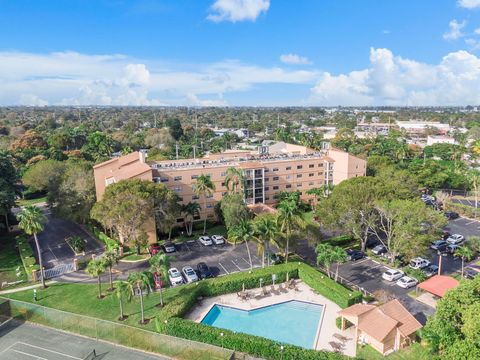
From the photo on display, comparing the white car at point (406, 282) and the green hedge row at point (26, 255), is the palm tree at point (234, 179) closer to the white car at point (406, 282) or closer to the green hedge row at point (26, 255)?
the white car at point (406, 282)

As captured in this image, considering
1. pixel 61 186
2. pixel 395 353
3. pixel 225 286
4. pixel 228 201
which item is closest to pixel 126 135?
pixel 61 186

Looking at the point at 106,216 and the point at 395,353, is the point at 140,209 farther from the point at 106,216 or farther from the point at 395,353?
the point at 395,353

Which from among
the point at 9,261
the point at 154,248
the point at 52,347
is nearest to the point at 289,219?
the point at 154,248

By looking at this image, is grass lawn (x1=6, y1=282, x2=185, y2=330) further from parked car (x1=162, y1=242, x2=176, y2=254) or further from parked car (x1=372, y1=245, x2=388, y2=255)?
parked car (x1=372, y1=245, x2=388, y2=255)

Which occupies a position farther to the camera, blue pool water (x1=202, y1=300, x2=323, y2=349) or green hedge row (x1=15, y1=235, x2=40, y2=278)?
green hedge row (x1=15, y1=235, x2=40, y2=278)

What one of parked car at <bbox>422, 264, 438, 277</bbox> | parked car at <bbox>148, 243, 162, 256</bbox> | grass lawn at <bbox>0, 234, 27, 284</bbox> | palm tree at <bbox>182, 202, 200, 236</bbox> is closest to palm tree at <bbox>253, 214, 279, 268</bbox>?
palm tree at <bbox>182, 202, 200, 236</bbox>

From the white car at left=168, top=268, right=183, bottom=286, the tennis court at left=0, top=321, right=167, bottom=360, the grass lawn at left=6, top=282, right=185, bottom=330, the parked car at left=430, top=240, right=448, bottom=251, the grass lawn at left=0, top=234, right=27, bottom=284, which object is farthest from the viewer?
the parked car at left=430, top=240, right=448, bottom=251

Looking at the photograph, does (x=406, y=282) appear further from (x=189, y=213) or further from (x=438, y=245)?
(x=189, y=213)
